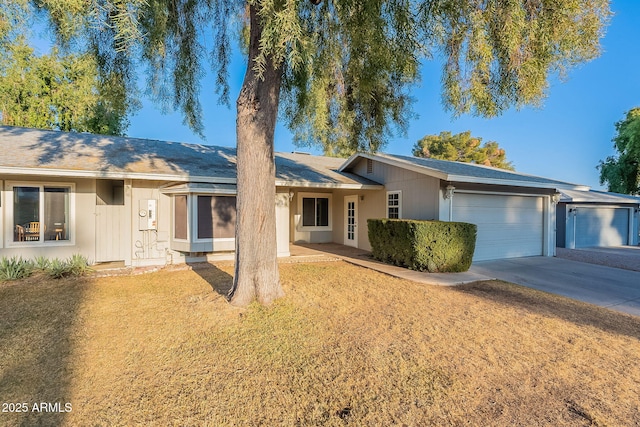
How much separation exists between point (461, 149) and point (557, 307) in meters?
30.7

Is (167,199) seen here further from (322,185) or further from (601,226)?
(601,226)

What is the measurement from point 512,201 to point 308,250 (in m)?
7.25

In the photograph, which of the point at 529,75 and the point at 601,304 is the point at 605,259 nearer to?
the point at 601,304

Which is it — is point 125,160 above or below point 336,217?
above

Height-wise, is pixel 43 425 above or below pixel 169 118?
below

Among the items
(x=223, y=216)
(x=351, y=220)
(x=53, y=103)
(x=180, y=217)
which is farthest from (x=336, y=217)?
(x=53, y=103)

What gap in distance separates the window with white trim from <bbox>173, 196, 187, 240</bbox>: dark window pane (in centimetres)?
260

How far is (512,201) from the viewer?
10555 millimetres

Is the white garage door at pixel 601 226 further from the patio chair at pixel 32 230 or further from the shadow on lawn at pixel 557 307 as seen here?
the patio chair at pixel 32 230

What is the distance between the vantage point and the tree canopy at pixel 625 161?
21984mm

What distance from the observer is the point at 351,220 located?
1303cm

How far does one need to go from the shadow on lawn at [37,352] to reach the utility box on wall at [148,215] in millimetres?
2560

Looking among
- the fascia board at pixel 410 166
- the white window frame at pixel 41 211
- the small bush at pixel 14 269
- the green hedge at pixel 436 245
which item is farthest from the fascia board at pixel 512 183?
the small bush at pixel 14 269

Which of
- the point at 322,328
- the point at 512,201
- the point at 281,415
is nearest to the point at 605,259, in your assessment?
the point at 512,201
